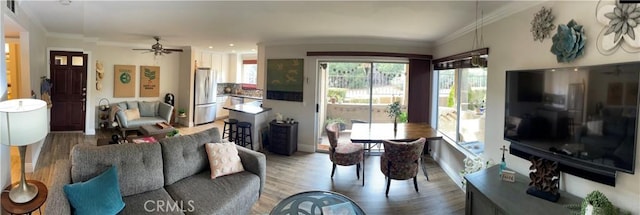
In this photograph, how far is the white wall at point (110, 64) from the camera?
6.91 metres

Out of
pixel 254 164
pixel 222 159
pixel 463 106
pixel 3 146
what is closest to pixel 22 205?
pixel 3 146

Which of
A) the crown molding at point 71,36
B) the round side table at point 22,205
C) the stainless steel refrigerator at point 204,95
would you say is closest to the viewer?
the round side table at point 22,205

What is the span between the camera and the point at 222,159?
10.8 feet

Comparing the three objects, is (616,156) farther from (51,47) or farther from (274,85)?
(51,47)

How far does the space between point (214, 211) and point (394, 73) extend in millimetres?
4386

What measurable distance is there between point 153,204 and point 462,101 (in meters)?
4.09

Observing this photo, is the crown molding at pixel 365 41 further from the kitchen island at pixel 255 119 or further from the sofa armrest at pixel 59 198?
the sofa armrest at pixel 59 198

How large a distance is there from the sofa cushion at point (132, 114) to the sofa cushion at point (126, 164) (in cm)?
515

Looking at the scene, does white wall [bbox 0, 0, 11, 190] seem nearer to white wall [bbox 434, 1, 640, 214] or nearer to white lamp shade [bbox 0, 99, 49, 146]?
white lamp shade [bbox 0, 99, 49, 146]

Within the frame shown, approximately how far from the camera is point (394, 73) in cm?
606

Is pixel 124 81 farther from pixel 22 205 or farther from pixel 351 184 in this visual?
pixel 351 184

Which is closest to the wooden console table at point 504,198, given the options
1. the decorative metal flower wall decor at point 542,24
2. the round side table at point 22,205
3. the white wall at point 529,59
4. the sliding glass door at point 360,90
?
the white wall at point 529,59

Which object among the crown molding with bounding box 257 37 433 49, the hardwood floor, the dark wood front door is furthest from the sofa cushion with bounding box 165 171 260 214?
the dark wood front door

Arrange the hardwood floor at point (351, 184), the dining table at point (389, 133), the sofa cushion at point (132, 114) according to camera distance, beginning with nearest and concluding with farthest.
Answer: the hardwood floor at point (351, 184) → the dining table at point (389, 133) → the sofa cushion at point (132, 114)
